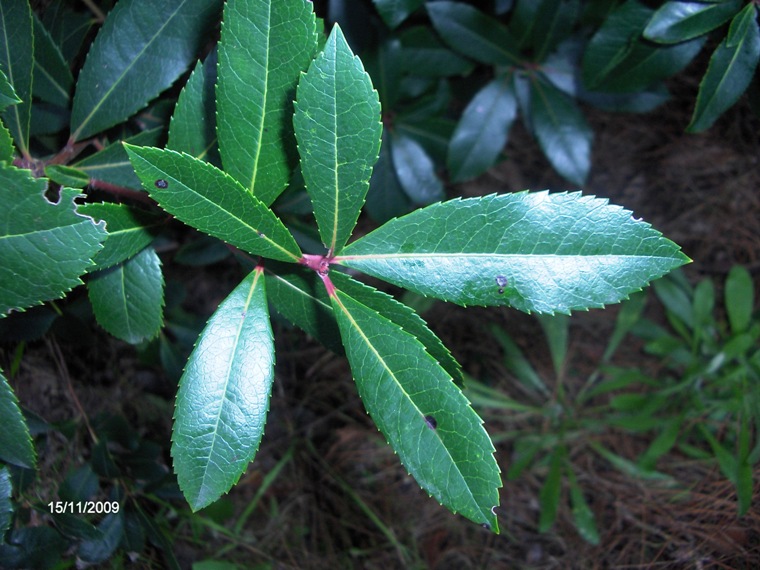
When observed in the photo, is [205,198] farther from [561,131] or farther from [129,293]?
[561,131]

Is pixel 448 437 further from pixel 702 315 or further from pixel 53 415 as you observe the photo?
pixel 702 315

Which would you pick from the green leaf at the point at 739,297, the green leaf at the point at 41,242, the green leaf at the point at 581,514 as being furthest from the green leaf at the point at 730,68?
the green leaf at the point at 581,514

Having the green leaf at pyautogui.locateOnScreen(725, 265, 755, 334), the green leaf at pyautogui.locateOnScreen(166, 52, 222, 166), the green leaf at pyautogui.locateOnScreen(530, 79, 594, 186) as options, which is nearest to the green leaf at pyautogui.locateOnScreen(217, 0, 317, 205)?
the green leaf at pyautogui.locateOnScreen(166, 52, 222, 166)

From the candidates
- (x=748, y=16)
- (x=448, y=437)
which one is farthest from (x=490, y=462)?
(x=748, y=16)

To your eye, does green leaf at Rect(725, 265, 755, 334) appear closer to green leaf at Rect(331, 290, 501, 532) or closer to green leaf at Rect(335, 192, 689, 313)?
green leaf at Rect(335, 192, 689, 313)

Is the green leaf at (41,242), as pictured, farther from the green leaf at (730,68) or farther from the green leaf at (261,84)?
the green leaf at (730,68)

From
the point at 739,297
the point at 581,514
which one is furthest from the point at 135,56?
the point at 739,297
